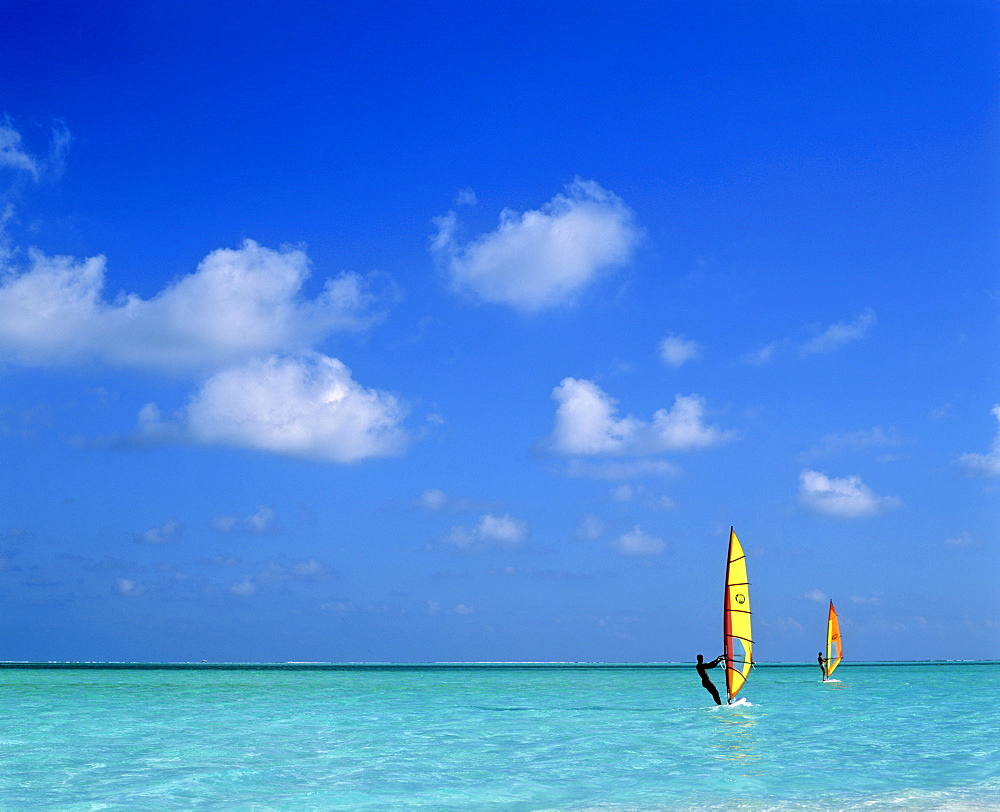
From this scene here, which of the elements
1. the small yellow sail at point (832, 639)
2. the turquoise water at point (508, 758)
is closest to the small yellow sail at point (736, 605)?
the turquoise water at point (508, 758)

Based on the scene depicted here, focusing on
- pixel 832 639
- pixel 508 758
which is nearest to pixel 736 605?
pixel 508 758

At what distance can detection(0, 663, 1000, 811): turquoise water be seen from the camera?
16.0 m

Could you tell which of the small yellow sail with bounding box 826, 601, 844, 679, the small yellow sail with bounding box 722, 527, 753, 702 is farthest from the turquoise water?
the small yellow sail with bounding box 826, 601, 844, 679

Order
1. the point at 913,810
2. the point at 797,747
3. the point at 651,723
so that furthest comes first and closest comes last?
the point at 651,723, the point at 797,747, the point at 913,810

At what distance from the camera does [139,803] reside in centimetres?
1568

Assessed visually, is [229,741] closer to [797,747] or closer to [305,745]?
[305,745]

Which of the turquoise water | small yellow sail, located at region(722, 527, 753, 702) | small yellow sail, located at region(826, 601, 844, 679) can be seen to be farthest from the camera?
small yellow sail, located at region(826, 601, 844, 679)

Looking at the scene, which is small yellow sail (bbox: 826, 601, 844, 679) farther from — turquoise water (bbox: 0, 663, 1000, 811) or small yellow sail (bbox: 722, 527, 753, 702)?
small yellow sail (bbox: 722, 527, 753, 702)

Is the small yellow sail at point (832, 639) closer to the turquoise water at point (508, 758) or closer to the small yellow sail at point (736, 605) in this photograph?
the turquoise water at point (508, 758)

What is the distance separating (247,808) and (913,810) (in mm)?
10107

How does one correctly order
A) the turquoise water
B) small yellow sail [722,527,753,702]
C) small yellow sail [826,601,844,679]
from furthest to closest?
small yellow sail [826,601,844,679] < small yellow sail [722,527,753,702] < the turquoise water

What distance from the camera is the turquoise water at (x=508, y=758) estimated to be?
16.0 meters

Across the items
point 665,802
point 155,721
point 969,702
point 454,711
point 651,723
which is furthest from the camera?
point 969,702

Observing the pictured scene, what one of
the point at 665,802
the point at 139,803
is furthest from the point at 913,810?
the point at 139,803
